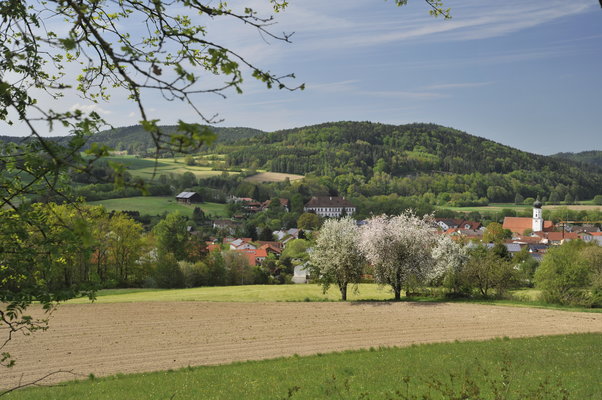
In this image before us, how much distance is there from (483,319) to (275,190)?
134553 millimetres

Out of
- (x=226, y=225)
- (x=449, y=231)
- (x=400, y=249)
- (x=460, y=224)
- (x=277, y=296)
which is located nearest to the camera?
(x=400, y=249)

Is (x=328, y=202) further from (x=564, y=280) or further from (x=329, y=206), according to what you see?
(x=564, y=280)

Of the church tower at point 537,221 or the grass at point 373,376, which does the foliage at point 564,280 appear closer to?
the grass at point 373,376

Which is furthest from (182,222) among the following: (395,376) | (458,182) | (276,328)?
(458,182)

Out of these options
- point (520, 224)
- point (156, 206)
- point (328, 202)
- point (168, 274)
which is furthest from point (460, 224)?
point (168, 274)

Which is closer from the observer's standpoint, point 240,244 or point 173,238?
point 173,238

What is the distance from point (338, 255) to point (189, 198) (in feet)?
285

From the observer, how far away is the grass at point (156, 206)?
10382 cm

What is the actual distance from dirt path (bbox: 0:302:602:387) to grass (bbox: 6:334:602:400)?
86.7 inches

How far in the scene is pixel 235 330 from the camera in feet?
84.9

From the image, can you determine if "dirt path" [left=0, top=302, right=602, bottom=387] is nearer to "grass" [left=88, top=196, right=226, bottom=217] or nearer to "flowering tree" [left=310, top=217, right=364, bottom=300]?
"flowering tree" [left=310, top=217, right=364, bottom=300]

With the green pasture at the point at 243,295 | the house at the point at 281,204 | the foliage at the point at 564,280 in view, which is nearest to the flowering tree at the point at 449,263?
the green pasture at the point at 243,295

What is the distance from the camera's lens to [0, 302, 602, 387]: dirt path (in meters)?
19.5

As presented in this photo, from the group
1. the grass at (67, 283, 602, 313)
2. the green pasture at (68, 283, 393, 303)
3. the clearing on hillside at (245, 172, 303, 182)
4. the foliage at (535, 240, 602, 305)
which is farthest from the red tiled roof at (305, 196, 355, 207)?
the foliage at (535, 240, 602, 305)
